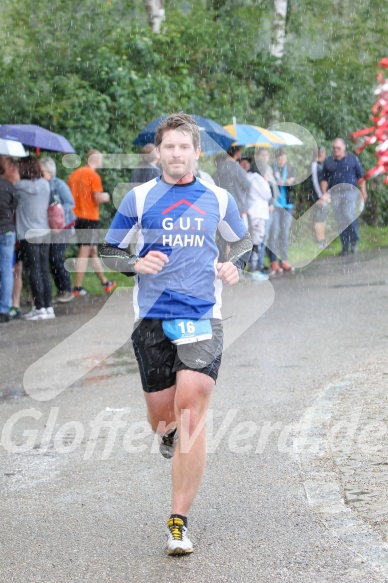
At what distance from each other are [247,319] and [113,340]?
72.5 inches

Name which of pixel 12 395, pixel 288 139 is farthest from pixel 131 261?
pixel 288 139

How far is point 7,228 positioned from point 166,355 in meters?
8.83

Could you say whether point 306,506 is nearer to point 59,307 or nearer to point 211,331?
point 211,331

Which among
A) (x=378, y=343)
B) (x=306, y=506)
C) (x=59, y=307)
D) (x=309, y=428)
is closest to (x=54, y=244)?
(x=59, y=307)

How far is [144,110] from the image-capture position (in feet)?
64.2

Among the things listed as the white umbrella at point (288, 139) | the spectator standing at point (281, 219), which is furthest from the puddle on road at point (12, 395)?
the white umbrella at point (288, 139)

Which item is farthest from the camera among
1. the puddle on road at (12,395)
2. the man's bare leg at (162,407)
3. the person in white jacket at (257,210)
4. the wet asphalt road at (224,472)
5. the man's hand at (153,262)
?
the person in white jacket at (257,210)

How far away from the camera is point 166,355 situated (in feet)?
18.8

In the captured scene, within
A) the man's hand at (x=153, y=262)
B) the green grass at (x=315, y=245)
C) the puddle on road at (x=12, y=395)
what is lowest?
the green grass at (x=315, y=245)

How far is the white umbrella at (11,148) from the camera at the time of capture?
14648mm

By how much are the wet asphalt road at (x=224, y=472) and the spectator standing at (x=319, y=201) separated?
11124 mm

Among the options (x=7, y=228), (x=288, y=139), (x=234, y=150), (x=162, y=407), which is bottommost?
(x=288, y=139)

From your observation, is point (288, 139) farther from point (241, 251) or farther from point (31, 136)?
point (241, 251)

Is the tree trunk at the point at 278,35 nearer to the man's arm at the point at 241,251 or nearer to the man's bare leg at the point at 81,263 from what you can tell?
the man's bare leg at the point at 81,263
